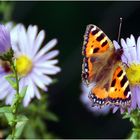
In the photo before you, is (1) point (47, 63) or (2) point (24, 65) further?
(2) point (24, 65)

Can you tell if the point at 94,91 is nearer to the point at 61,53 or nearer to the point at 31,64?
the point at 31,64

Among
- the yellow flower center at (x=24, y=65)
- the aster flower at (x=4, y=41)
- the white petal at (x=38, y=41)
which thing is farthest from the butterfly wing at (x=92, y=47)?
the yellow flower center at (x=24, y=65)

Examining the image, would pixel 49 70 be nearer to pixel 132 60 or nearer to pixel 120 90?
pixel 132 60

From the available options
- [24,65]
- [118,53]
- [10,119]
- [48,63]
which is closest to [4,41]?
[10,119]

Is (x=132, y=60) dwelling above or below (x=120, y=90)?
above

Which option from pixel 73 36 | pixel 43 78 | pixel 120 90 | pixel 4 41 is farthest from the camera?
pixel 73 36

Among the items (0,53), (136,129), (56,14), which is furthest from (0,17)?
(136,129)

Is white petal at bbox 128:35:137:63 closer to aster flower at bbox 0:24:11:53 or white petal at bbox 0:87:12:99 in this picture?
aster flower at bbox 0:24:11:53

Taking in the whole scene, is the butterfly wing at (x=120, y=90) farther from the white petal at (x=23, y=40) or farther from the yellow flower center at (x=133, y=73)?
the white petal at (x=23, y=40)
